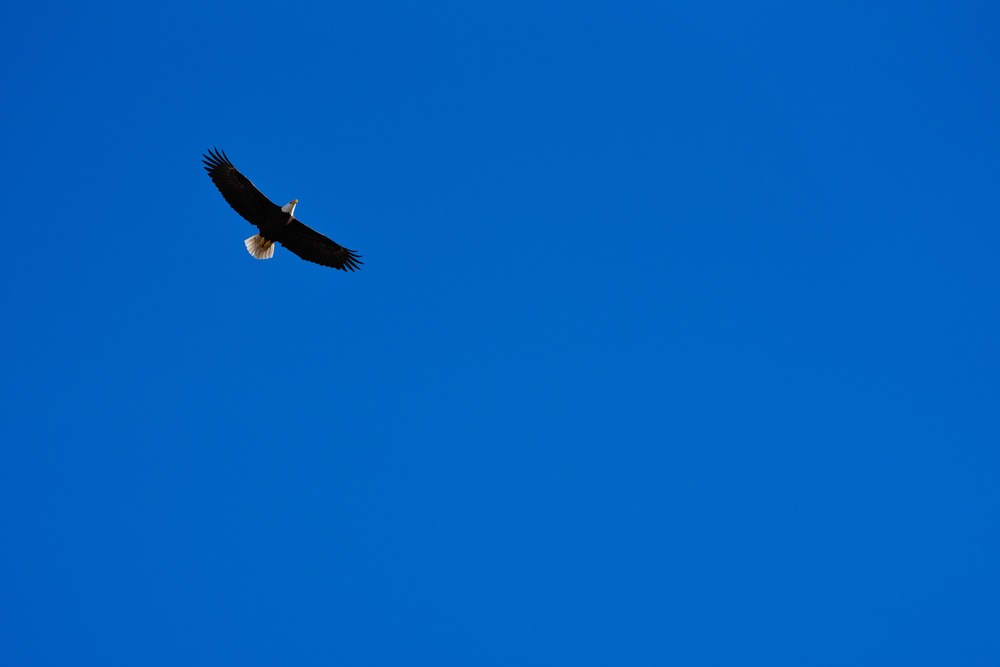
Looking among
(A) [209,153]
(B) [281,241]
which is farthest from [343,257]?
(A) [209,153]

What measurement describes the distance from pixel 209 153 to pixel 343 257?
11.3 feet

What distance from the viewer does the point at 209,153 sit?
17.9 meters

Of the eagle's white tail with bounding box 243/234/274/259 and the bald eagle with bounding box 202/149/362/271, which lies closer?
the bald eagle with bounding box 202/149/362/271

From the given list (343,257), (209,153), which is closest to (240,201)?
(209,153)

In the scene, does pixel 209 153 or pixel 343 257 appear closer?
pixel 209 153

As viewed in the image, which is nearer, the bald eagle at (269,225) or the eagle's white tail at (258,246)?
the bald eagle at (269,225)

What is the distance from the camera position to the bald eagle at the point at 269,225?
59.3 feet

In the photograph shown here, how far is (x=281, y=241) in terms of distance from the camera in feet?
64.2

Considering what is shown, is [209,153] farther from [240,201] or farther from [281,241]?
[281,241]

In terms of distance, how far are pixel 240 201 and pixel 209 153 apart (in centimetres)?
112

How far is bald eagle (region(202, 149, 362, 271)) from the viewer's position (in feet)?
59.3

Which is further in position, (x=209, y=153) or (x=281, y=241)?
(x=281, y=241)

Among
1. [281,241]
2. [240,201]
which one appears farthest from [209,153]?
[281,241]

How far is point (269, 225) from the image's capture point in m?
18.9
